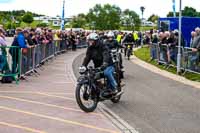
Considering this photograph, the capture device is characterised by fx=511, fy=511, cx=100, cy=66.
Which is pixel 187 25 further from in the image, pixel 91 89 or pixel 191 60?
pixel 91 89

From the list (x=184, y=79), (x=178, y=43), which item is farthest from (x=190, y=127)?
(x=178, y=43)

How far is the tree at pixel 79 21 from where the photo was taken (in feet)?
323

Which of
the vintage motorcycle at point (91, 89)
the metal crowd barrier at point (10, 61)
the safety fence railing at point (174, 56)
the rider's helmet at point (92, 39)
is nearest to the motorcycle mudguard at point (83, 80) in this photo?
the vintage motorcycle at point (91, 89)

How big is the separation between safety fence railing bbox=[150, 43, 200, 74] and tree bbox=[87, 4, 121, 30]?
70540mm

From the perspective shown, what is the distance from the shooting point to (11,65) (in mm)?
16625

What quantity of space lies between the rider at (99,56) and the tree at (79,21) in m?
86.1

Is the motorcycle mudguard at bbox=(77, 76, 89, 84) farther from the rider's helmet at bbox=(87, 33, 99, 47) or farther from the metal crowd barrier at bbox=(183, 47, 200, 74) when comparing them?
the metal crowd barrier at bbox=(183, 47, 200, 74)

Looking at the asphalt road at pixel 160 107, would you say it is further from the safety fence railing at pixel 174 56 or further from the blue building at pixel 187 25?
the blue building at pixel 187 25

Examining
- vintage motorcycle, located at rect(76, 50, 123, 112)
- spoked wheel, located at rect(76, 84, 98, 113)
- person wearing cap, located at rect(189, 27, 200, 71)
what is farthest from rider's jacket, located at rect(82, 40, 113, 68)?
person wearing cap, located at rect(189, 27, 200, 71)

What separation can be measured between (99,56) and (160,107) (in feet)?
6.38

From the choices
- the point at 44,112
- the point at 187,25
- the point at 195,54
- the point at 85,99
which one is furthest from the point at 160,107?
the point at 187,25

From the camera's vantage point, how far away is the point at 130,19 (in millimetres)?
→ 101625

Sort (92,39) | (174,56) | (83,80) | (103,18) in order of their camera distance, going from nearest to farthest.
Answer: (83,80) → (92,39) → (174,56) → (103,18)

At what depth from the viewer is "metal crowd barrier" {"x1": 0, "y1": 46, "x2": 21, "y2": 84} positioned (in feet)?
53.8
